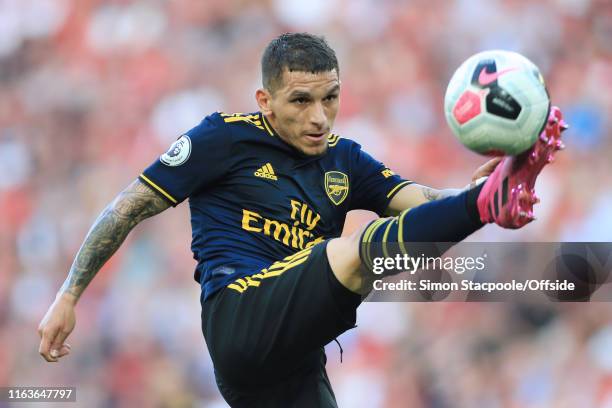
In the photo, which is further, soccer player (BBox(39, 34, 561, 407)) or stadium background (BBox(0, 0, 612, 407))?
stadium background (BBox(0, 0, 612, 407))

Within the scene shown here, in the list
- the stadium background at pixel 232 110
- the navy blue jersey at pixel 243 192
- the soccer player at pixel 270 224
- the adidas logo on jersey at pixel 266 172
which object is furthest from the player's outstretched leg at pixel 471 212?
the stadium background at pixel 232 110

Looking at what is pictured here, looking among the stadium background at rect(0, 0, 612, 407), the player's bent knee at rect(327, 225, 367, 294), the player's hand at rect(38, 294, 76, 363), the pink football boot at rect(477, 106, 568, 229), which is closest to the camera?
the pink football boot at rect(477, 106, 568, 229)

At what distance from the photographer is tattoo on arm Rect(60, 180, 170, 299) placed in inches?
173

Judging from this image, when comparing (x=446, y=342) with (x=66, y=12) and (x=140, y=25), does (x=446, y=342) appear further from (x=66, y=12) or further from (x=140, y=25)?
(x=66, y=12)

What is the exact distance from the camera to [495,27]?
789cm

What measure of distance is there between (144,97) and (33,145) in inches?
44.6

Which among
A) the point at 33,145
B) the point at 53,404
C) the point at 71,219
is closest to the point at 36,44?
the point at 33,145

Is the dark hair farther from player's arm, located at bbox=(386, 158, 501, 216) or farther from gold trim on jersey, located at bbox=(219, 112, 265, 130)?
player's arm, located at bbox=(386, 158, 501, 216)

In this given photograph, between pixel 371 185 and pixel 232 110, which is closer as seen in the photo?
pixel 371 185

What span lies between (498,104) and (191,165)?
4.86ft

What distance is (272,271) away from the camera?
13.6 feet

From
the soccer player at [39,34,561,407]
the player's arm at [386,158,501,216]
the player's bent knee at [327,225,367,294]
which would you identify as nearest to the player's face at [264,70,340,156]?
the soccer player at [39,34,561,407]

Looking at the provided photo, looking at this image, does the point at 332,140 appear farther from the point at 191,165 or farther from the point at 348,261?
the point at 348,261

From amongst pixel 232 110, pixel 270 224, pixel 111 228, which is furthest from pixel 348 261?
pixel 232 110
